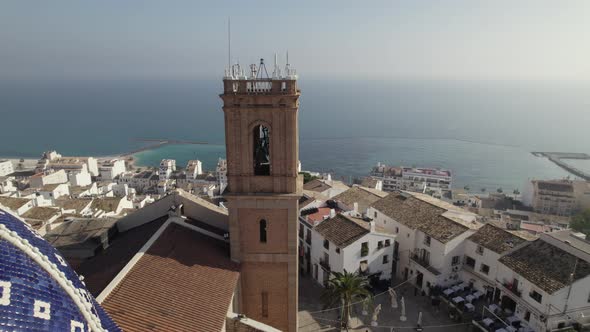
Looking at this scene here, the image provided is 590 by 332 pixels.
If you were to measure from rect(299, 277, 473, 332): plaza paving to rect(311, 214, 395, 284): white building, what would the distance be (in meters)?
2.31

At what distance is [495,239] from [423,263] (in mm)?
5945

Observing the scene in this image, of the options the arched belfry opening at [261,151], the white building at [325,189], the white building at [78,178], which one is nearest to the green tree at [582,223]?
the white building at [325,189]

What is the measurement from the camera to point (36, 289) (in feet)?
25.4

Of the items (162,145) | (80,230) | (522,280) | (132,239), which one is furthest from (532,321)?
(162,145)

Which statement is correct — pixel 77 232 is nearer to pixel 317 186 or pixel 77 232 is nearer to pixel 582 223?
pixel 317 186

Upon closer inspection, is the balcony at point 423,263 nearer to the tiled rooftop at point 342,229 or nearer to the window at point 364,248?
the window at point 364,248

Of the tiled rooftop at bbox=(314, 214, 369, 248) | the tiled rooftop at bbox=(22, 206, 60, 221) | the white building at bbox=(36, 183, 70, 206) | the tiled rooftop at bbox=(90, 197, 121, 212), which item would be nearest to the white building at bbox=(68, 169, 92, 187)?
the white building at bbox=(36, 183, 70, 206)

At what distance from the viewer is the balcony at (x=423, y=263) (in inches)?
1218

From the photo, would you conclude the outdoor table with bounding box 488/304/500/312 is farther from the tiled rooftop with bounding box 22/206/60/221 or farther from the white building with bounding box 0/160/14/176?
the white building with bounding box 0/160/14/176

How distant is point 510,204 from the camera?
87.7 metres

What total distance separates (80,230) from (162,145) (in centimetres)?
17177

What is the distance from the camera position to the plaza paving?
88.7 ft

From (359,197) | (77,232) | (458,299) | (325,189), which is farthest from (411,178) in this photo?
(77,232)

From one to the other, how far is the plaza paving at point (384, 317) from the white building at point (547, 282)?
402 cm
